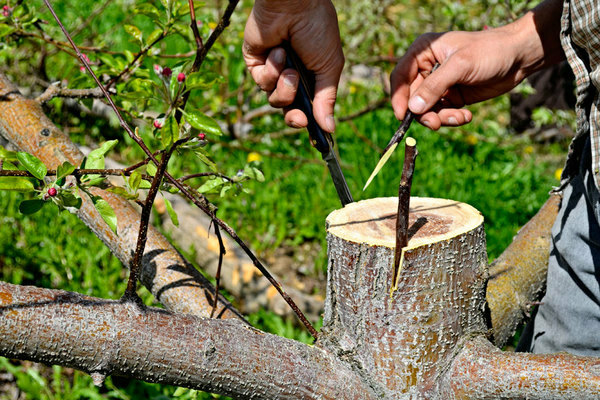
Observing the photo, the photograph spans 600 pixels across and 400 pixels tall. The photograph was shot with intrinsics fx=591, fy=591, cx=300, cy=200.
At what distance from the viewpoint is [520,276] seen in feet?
6.11

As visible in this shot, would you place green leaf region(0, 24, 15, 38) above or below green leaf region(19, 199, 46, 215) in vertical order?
above

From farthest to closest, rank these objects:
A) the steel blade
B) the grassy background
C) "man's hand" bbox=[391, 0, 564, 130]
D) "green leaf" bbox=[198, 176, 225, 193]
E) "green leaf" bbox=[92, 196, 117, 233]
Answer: the grassy background
"man's hand" bbox=[391, 0, 564, 130]
the steel blade
"green leaf" bbox=[198, 176, 225, 193]
"green leaf" bbox=[92, 196, 117, 233]

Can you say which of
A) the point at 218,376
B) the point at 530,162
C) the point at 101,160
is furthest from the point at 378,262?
the point at 530,162

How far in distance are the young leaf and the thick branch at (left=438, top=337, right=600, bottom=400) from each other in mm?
1048

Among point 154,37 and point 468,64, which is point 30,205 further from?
point 468,64

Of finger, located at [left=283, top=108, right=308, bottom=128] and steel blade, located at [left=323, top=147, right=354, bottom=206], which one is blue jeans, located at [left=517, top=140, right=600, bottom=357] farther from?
finger, located at [left=283, top=108, right=308, bottom=128]

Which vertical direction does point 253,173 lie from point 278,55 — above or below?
below

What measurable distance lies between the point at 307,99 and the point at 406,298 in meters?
0.73

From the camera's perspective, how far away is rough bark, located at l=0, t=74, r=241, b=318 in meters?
1.62

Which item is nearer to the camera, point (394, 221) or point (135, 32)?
point (394, 221)

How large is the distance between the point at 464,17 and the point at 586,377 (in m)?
3.59

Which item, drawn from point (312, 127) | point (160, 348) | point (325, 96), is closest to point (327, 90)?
point (325, 96)

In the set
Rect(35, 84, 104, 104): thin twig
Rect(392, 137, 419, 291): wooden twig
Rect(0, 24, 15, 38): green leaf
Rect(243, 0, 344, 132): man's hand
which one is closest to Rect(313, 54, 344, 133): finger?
Rect(243, 0, 344, 132): man's hand

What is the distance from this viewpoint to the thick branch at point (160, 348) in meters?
1.18
